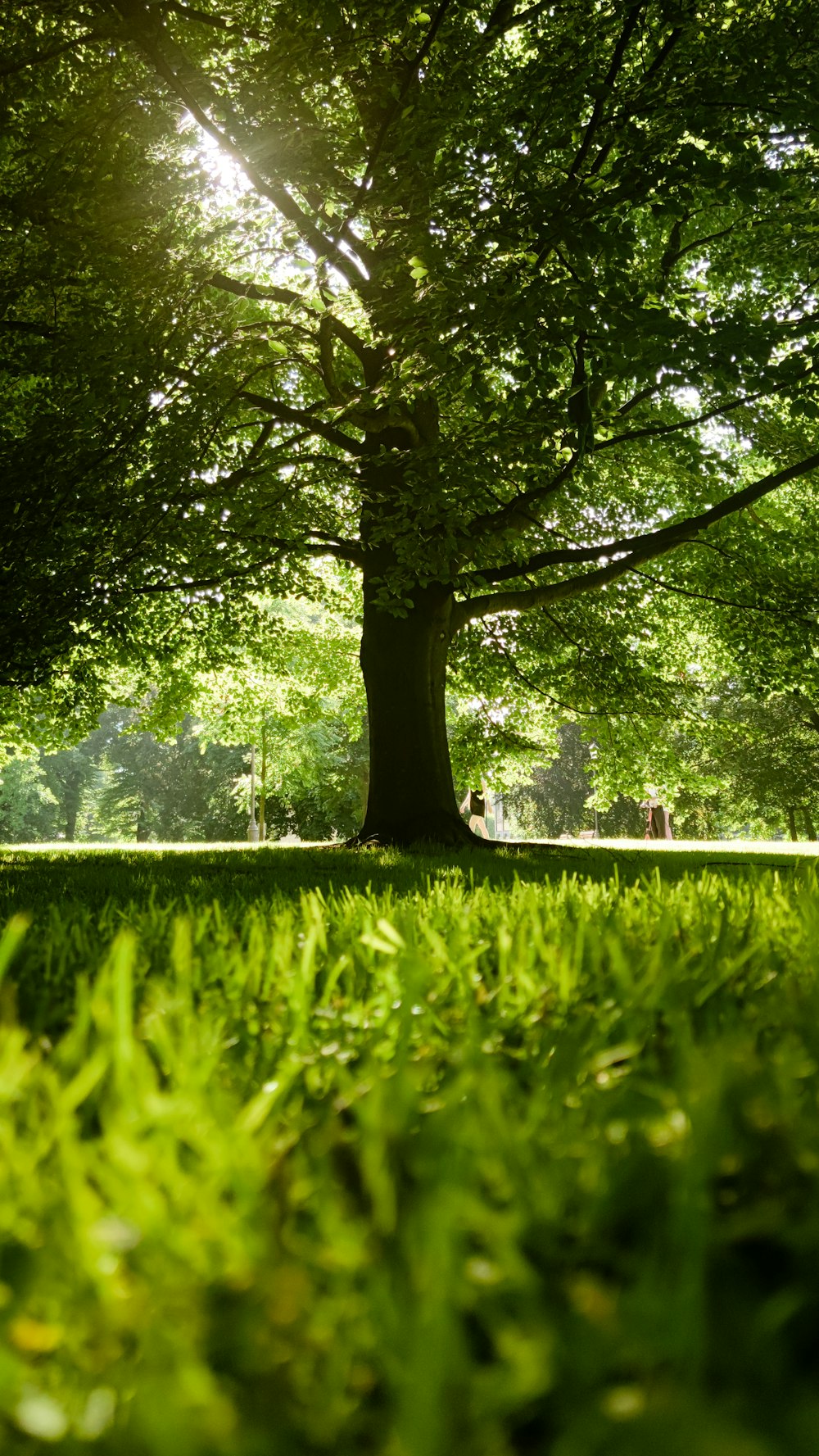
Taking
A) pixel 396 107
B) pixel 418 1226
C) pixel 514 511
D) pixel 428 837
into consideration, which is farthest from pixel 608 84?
pixel 418 1226

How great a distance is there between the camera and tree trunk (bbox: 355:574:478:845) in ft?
34.5

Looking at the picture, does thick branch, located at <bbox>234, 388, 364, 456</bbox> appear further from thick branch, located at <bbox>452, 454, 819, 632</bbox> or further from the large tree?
thick branch, located at <bbox>452, 454, 819, 632</bbox>

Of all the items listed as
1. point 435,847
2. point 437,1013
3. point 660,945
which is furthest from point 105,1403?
point 435,847

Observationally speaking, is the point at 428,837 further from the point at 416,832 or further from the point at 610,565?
the point at 610,565

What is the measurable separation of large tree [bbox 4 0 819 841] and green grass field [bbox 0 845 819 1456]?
559 cm

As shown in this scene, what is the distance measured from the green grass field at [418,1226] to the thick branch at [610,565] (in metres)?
10.3

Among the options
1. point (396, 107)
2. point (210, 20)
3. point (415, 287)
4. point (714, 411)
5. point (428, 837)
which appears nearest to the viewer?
point (396, 107)

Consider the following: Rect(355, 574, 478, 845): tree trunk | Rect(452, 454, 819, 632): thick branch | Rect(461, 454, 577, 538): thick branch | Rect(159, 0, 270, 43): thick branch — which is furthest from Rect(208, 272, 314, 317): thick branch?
Rect(452, 454, 819, 632): thick branch

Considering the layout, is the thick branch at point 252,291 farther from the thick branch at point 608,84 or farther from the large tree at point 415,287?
the thick branch at point 608,84

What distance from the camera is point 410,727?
10797 mm

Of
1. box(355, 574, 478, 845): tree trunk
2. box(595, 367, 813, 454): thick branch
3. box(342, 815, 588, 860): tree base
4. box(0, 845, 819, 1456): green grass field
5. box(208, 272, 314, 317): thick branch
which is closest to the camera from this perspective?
box(0, 845, 819, 1456): green grass field

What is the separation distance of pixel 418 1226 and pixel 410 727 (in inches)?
396

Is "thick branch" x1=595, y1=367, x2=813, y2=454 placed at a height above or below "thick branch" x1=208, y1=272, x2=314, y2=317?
below

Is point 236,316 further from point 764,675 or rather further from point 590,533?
point 764,675
